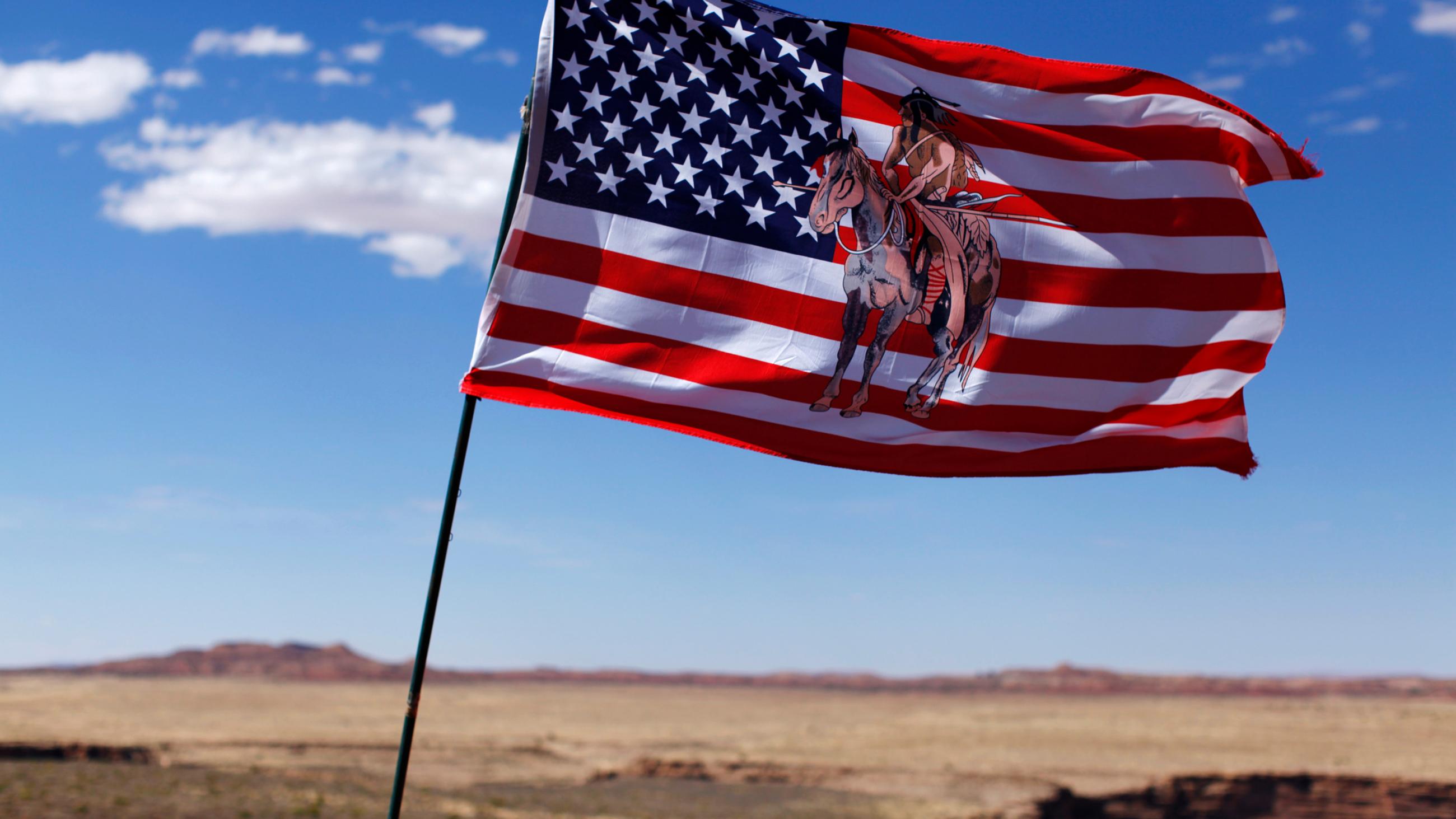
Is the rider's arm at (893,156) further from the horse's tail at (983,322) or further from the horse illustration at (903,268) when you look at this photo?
the horse's tail at (983,322)


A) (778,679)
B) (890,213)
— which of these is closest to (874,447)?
(890,213)

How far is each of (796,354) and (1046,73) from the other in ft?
8.18

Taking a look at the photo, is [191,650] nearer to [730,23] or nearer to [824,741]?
[824,741]

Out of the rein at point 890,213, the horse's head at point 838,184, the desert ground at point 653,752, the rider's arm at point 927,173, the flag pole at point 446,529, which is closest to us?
the flag pole at point 446,529

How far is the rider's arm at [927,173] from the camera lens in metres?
7.80

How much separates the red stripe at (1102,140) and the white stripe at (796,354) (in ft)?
3.55

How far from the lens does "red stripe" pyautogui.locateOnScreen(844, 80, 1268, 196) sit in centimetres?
780

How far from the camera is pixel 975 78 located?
25.6ft

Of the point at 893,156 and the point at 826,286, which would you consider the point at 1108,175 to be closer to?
the point at 893,156

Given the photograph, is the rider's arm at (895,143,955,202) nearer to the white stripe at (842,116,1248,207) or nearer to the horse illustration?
the horse illustration

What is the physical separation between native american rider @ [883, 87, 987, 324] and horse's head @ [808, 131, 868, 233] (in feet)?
0.66

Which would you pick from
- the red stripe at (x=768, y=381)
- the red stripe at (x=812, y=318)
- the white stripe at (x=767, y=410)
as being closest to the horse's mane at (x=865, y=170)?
the red stripe at (x=812, y=318)

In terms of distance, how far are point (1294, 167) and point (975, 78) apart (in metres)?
2.23

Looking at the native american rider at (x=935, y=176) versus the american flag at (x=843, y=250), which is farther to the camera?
the native american rider at (x=935, y=176)
